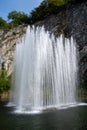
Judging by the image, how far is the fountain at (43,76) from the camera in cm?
2003

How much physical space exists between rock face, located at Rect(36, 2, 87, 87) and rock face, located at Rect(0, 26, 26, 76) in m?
5.26

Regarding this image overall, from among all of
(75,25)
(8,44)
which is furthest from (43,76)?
(8,44)

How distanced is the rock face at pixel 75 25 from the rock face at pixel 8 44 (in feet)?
17.3

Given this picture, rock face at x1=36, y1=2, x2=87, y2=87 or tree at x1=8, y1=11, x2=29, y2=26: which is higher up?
tree at x1=8, y1=11, x2=29, y2=26

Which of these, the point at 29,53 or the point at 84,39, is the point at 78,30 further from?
the point at 29,53

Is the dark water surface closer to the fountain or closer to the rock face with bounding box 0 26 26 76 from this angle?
the fountain

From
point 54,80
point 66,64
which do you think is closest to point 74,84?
point 66,64

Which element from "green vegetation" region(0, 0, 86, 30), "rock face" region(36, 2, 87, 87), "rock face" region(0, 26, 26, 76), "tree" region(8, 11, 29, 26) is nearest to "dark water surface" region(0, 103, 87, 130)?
"rock face" region(36, 2, 87, 87)

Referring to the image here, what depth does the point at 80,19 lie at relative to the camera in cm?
3528

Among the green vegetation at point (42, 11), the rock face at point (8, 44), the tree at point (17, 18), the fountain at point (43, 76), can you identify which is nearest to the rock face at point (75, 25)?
the green vegetation at point (42, 11)

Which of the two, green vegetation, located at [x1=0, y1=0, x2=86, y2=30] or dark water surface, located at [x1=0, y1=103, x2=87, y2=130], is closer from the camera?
dark water surface, located at [x1=0, y1=103, x2=87, y2=130]

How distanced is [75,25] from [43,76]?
52.0ft

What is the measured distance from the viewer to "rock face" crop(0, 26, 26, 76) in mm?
42344

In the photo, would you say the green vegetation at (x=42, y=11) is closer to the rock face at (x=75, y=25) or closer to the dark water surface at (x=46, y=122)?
the rock face at (x=75, y=25)
